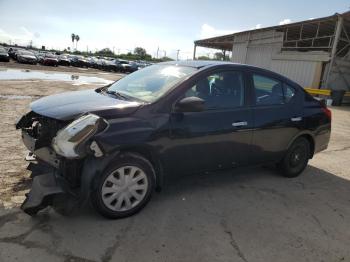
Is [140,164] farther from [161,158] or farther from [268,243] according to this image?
[268,243]

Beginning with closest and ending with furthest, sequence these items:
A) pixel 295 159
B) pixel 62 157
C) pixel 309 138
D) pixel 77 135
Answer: pixel 77 135 < pixel 62 157 < pixel 295 159 < pixel 309 138

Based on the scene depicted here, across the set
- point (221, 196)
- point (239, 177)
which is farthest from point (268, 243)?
point (239, 177)

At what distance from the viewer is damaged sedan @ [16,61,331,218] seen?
3265mm

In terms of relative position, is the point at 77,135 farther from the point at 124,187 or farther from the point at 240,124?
the point at 240,124

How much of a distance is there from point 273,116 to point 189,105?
1617 mm

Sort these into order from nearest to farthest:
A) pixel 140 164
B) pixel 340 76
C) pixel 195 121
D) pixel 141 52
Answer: pixel 140 164, pixel 195 121, pixel 340 76, pixel 141 52

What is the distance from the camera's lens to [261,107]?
15.1 feet

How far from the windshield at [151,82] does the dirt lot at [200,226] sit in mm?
1271

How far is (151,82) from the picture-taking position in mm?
4234

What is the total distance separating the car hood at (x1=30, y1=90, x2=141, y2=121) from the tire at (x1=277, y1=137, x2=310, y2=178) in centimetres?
272

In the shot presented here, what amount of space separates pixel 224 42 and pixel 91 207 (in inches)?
1113

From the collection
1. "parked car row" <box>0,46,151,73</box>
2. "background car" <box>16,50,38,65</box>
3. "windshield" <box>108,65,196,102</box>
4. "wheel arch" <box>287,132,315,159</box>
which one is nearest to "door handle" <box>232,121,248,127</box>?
"windshield" <box>108,65,196,102</box>

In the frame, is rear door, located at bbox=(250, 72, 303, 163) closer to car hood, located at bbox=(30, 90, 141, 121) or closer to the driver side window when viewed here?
the driver side window

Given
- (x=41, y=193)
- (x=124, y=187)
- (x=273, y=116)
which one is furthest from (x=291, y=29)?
(x=41, y=193)
